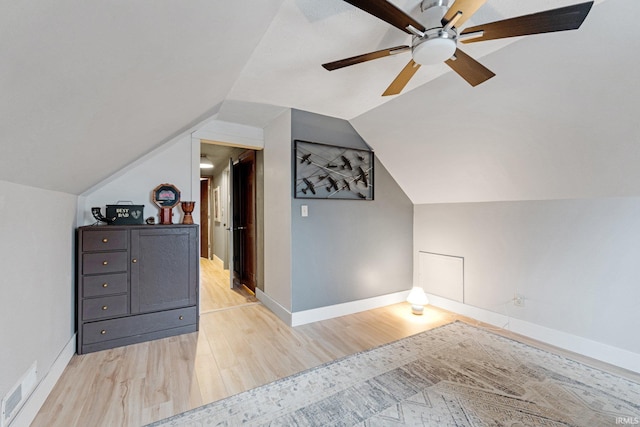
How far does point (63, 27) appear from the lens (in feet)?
2.14

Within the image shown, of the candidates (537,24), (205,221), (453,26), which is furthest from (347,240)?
(205,221)

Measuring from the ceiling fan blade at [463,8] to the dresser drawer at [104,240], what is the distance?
2.71 metres

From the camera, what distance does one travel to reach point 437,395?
1.74m

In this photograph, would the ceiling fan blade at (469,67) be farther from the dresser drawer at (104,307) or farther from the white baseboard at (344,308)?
the dresser drawer at (104,307)


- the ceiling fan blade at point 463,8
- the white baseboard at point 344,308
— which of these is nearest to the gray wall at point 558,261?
the white baseboard at point 344,308

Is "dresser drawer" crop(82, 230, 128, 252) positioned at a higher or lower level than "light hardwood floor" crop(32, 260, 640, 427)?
higher

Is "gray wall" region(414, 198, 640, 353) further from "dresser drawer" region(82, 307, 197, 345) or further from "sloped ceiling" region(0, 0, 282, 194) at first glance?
"dresser drawer" region(82, 307, 197, 345)

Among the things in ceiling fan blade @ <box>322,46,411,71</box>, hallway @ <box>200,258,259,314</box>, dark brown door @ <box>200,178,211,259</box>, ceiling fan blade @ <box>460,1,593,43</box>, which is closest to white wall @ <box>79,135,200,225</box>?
hallway @ <box>200,258,259,314</box>

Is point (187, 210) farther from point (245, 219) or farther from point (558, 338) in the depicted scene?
point (558, 338)

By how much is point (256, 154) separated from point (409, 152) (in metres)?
1.92

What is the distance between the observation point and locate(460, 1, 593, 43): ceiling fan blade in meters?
1.10

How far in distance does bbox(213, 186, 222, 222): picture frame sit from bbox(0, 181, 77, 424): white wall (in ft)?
12.1

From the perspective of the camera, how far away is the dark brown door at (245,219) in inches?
151

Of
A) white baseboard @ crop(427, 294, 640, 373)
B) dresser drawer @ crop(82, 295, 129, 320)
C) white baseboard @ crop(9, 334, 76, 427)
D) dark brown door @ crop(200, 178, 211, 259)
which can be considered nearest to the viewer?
white baseboard @ crop(9, 334, 76, 427)
